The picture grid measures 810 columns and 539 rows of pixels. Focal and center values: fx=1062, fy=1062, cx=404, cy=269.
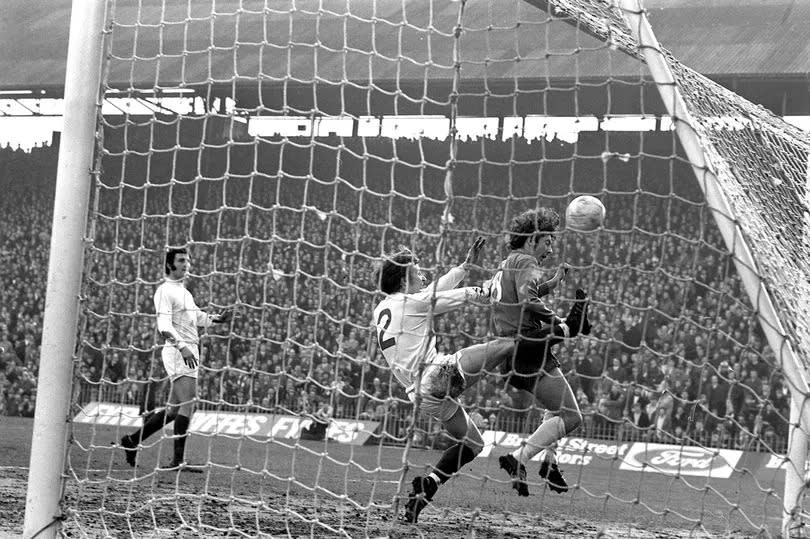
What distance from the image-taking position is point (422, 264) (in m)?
15.7

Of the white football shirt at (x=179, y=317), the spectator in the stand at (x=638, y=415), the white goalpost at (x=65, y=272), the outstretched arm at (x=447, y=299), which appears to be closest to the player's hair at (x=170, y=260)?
the white football shirt at (x=179, y=317)

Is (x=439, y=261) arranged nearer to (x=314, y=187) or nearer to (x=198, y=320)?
(x=198, y=320)

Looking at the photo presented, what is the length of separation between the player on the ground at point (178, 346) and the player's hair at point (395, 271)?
1.82 meters

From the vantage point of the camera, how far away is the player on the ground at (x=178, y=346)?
751 centimetres

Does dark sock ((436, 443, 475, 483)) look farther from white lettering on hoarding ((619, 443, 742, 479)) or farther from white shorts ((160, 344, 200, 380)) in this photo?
white lettering on hoarding ((619, 443, 742, 479))

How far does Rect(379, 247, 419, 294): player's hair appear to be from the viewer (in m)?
5.82

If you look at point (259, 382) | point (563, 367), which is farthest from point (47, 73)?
point (563, 367)

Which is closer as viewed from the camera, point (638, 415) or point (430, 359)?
point (430, 359)

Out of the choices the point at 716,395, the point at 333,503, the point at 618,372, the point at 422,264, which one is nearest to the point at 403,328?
the point at 333,503

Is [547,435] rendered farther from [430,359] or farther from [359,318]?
[359,318]

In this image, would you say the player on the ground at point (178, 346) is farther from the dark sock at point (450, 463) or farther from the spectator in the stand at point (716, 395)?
the spectator in the stand at point (716, 395)

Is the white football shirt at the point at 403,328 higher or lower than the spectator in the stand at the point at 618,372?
higher

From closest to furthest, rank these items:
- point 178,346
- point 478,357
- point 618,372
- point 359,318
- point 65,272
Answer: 1. point 65,272
2. point 478,357
3. point 178,346
4. point 618,372
5. point 359,318

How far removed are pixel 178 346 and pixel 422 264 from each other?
334 inches
